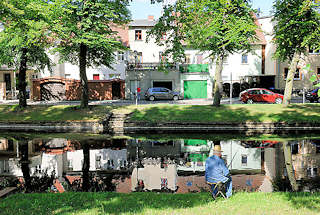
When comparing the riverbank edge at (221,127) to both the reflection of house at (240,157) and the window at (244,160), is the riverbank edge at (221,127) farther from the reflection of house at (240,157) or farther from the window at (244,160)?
the window at (244,160)

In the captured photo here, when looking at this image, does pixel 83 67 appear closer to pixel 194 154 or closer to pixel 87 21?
pixel 87 21

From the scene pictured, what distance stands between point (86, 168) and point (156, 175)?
2795mm

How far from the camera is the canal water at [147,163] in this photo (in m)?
8.57

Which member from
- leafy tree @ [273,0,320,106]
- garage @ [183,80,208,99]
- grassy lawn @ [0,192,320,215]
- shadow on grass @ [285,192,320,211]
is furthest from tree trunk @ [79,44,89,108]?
shadow on grass @ [285,192,320,211]

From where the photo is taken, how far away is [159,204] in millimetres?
6000

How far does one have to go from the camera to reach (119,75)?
39.3 m

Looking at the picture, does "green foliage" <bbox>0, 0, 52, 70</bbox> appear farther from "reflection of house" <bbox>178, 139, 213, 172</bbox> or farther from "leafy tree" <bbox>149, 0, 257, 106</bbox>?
"reflection of house" <bbox>178, 139, 213, 172</bbox>

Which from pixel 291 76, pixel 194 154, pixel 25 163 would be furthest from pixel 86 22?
pixel 291 76

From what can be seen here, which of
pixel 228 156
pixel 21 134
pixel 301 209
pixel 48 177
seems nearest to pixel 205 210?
pixel 301 209

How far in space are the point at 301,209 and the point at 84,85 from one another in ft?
65.7

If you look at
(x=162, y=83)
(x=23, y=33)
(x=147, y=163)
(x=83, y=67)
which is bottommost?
(x=147, y=163)

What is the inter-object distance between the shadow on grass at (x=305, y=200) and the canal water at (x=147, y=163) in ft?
4.79

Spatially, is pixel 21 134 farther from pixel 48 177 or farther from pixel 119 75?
pixel 119 75

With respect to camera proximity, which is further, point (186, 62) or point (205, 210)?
point (186, 62)
